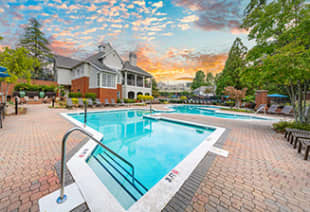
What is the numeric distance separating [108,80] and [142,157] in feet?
55.5

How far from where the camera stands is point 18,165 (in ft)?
8.92

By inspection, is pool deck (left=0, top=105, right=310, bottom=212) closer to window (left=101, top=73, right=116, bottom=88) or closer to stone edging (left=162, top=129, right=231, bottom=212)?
stone edging (left=162, top=129, right=231, bottom=212)

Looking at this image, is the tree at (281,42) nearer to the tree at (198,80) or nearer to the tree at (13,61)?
the tree at (13,61)

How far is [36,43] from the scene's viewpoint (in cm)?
3006

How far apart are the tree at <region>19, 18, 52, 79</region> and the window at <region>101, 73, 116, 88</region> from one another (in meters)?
22.4

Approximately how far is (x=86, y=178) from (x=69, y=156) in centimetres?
126

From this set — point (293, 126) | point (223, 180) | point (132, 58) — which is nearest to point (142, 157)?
point (223, 180)

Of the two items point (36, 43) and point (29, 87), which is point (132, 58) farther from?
point (36, 43)

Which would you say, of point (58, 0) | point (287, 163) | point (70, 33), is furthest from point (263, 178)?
point (70, 33)

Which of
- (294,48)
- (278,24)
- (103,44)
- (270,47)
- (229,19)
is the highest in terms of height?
(103,44)

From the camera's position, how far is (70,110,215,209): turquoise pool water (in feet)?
8.53

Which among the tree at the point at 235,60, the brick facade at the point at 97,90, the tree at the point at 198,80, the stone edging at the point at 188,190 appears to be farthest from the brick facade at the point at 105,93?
the tree at the point at 198,80

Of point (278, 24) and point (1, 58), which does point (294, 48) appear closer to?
point (278, 24)

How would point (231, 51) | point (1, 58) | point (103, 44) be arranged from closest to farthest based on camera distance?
point (1, 58) → point (231, 51) → point (103, 44)
